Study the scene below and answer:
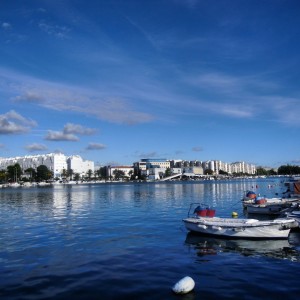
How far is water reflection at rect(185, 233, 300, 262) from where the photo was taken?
2358cm

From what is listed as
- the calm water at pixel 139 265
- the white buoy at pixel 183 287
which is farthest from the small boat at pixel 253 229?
the white buoy at pixel 183 287

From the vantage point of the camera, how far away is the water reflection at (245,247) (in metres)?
23.6

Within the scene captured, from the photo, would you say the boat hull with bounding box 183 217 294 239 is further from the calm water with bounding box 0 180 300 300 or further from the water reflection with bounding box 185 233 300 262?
the calm water with bounding box 0 180 300 300

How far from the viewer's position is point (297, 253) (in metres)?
23.6

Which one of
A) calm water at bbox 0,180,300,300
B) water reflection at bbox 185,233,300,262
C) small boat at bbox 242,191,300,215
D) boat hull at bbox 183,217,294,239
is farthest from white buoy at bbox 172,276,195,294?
small boat at bbox 242,191,300,215

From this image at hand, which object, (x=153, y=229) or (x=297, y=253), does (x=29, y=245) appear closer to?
(x=153, y=229)

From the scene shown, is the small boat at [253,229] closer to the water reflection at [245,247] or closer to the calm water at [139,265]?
the water reflection at [245,247]

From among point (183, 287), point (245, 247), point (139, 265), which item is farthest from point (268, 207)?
point (183, 287)

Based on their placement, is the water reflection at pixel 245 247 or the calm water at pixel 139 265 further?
the water reflection at pixel 245 247

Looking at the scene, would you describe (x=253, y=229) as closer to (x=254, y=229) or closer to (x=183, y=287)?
(x=254, y=229)

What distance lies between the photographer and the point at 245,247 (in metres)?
25.7

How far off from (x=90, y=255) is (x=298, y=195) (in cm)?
4240

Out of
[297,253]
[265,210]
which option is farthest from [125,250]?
[265,210]

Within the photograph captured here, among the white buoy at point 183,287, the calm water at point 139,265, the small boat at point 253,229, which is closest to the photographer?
A: the white buoy at point 183,287
